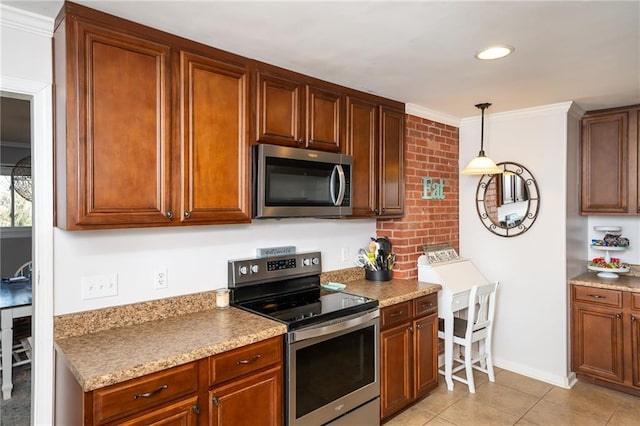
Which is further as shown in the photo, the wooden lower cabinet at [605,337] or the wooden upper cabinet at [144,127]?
the wooden lower cabinet at [605,337]

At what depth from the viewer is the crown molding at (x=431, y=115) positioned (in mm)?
3349

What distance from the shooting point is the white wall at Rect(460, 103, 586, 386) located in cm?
329

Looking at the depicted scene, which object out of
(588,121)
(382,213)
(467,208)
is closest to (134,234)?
(382,213)

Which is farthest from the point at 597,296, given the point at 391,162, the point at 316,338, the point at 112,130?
the point at 112,130

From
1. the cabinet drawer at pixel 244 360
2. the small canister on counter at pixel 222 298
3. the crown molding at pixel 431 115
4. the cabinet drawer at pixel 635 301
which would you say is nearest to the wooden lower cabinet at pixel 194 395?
the cabinet drawer at pixel 244 360

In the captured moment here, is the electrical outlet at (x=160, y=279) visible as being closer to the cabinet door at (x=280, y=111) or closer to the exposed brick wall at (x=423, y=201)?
the cabinet door at (x=280, y=111)

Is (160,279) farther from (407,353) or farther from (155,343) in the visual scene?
(407,353)

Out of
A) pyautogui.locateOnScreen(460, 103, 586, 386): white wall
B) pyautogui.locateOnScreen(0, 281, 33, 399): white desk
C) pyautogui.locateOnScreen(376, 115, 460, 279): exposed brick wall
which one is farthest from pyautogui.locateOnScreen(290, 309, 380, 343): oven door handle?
pyautogui.locateOnScreen(0, 281, 33, 399): white desk

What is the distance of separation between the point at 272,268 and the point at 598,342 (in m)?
2.71

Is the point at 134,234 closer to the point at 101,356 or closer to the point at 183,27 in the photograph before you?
the point at 101,356

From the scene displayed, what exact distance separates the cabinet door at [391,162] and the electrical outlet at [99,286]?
6.13 ft

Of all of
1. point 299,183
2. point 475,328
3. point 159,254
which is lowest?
point 475,328

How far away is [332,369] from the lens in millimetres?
2271

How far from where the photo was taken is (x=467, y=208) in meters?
3.88
